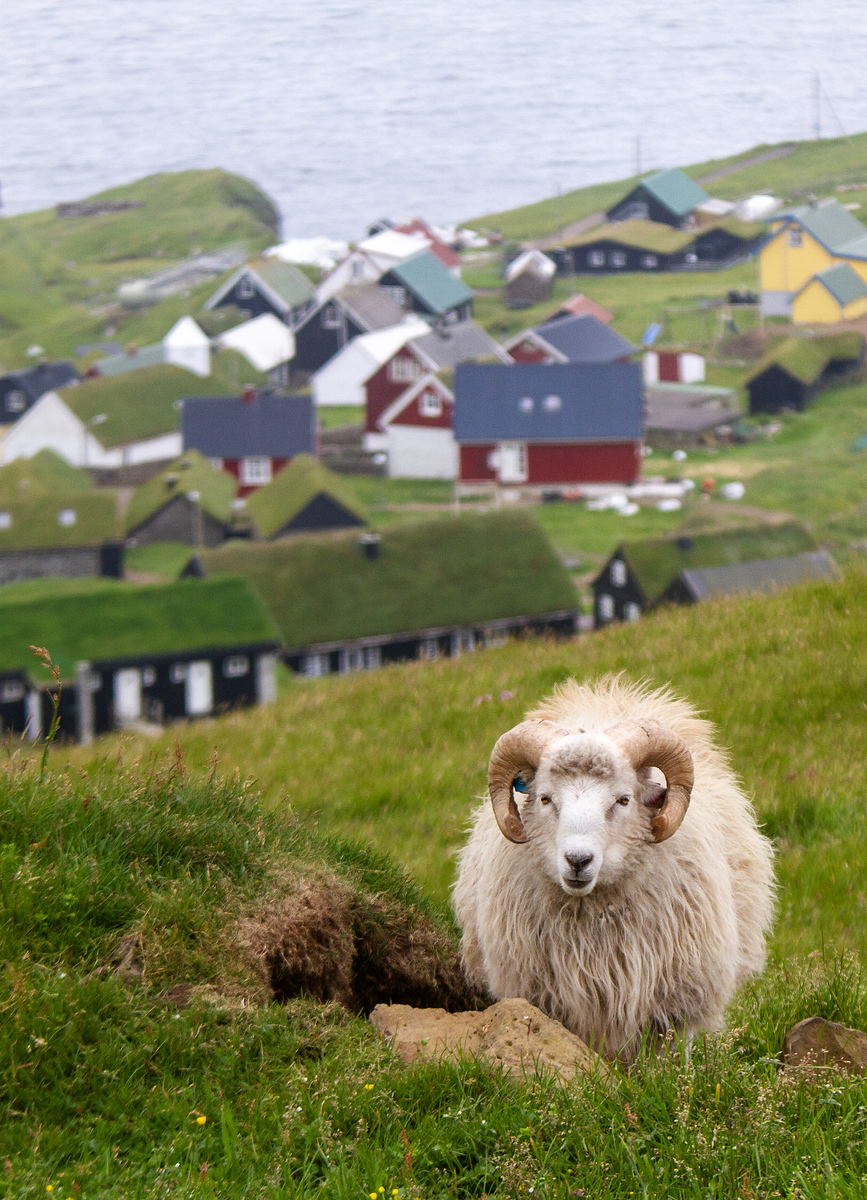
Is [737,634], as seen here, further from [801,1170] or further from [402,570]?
[402,570]

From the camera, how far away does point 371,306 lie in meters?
102

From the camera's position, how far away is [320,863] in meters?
5.39

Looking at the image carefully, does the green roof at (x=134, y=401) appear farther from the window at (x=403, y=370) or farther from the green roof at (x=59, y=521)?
the green roof at (x=59, y=521)

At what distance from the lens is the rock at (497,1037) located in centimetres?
421

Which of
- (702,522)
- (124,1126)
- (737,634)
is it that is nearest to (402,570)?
(702,522)

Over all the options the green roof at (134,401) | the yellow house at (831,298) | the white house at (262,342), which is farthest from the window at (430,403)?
the yellow house at (831,298)

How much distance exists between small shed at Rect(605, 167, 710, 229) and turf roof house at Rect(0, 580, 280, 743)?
85.1m

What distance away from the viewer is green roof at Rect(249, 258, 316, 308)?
357 ft

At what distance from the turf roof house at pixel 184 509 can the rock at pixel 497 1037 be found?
62148 millimetres

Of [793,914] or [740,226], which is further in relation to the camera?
[740,226]

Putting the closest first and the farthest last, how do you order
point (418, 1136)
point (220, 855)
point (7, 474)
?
point (418, 1136) → point (220, 855) → point (7, 474)

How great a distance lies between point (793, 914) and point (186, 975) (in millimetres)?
3845

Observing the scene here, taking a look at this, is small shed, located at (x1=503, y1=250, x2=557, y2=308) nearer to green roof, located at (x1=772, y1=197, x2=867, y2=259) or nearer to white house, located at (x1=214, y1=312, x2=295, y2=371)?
white house, located at (x1=214, y1=312, x2=295, y2=371)

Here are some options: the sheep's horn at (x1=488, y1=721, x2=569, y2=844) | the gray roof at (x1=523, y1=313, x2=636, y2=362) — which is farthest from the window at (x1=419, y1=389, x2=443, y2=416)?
the sheep's horn at (x1=488, y1=721, x2=569, y2=844)
